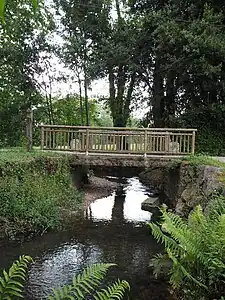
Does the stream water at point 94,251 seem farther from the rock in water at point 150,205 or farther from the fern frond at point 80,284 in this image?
the fern frond at point 80,284

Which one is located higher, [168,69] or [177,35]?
[177,35]

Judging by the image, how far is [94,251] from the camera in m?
7.78

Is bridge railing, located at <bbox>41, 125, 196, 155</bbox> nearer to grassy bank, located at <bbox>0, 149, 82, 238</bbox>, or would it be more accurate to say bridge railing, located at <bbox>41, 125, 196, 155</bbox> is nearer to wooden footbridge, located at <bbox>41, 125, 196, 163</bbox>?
wooden footbridge, located at <bbox>41, 125, 196, 163</bbox>

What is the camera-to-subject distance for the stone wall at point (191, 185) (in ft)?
27.7

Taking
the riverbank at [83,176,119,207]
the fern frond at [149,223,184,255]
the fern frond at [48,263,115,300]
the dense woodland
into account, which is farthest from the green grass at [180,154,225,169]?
the fern frond at [48,263,115,300]

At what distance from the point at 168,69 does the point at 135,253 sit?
33.9ft

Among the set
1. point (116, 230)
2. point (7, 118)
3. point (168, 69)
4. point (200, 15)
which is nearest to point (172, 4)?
point (200, 15)

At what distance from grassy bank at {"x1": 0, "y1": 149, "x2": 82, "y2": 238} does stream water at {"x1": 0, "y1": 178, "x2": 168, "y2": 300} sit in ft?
1.54

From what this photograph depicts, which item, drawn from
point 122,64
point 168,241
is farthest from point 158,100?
point 168,241

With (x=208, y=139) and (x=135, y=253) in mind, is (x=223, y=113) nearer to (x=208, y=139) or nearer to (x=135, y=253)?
(x=208, y=139)

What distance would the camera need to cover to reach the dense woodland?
1588 centimetres

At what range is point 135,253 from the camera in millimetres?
7832

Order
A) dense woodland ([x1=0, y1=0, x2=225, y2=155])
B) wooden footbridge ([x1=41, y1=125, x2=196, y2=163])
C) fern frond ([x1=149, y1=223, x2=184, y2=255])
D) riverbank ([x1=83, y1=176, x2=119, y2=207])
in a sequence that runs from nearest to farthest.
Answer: fern frond ([x1=149, y1=223, x2=184, y2=255]) → wooden footbridge ([x1=41, y1=125, x2=196, y2=163]) → riverbank ([x1=83, y1=176, x2=119, y2=207]) → dense woodland ([x1=0, y1=0, x2=225, y2=155])

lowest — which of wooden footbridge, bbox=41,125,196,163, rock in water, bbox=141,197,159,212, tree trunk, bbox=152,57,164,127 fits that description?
rock in water, bbox=141,197,159,212
